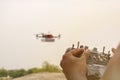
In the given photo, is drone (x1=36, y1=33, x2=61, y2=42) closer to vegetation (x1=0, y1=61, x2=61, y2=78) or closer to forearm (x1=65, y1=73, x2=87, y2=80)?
vegetation (x1=0, y1=61, x2=61, y2=78)

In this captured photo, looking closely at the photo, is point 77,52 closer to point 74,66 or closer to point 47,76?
point 74,66

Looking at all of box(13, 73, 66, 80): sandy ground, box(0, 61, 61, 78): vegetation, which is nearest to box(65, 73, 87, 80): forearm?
box(13, 73, 66, 80): sandy ground

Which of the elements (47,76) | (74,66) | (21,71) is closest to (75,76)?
(74,66)

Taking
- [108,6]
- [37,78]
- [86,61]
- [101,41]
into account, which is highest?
[108,6]

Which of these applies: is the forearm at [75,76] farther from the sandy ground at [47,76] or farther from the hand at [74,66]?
the sandy ground at [47,76]

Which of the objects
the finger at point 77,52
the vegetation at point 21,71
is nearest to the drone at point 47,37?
the vegetation at point 21,71

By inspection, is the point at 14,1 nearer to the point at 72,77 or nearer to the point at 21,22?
the point at 21,22

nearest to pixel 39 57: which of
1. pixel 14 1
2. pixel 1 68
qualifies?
pixel 1 68

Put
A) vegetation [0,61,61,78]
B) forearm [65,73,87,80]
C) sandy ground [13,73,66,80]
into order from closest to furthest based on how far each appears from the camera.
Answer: forearm [65,73,87,80] < sandy ground [13,73,66,80] < vegetation [0,61,61,78]
